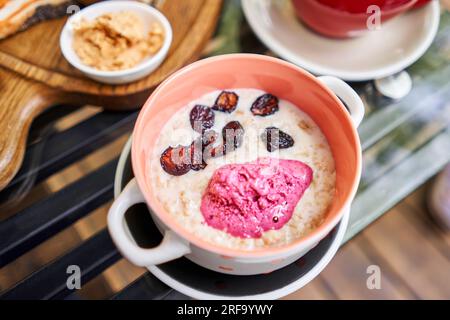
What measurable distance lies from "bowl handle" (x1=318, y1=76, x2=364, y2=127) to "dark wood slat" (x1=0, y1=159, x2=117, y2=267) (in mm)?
372

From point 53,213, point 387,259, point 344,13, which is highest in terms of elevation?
point 344,13

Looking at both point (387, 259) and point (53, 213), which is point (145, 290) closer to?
point (53, 213)

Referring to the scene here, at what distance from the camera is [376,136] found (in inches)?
31.2

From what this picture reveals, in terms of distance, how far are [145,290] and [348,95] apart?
0.41 metres

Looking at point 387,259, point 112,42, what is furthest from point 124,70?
point 387,259

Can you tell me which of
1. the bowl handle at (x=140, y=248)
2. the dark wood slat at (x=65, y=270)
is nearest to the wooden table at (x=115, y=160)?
the dark wood slat at (x=65, y=270)

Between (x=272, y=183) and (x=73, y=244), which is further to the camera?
(x=73, y=244)

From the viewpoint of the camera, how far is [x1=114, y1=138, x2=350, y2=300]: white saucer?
60 cm

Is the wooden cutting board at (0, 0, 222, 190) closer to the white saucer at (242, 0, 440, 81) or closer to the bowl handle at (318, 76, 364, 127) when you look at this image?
the white saucer at (242, 0, 440, 81)

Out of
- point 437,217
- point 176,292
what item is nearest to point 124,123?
point 176,292

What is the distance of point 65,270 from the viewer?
0.68 metres

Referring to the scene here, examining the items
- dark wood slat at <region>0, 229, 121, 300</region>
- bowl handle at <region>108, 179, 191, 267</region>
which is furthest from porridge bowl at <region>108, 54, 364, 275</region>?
dark wood slat at <region>0, 229, 121, 300</region>

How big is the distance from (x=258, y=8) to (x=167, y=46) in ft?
0.70
